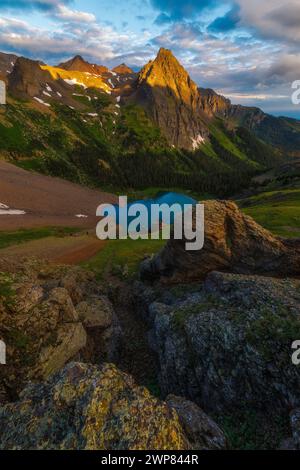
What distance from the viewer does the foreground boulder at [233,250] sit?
33.7m

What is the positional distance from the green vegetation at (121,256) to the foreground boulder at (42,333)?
1922 cm

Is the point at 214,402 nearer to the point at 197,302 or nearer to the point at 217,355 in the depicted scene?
the point at 217,355

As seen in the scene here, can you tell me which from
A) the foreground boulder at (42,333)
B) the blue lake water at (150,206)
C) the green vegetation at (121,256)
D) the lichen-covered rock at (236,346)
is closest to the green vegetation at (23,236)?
the green vegetation at (121,256)

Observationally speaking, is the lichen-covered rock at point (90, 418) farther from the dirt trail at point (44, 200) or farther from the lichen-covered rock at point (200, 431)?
the dirt trail at point (44, 200)

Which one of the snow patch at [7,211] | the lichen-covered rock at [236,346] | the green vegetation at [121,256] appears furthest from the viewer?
the snow patch at [7,211]

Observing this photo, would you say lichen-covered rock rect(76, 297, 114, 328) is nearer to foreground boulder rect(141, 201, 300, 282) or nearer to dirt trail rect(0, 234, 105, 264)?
foreground boulder rect(141, 201, 300, 282)

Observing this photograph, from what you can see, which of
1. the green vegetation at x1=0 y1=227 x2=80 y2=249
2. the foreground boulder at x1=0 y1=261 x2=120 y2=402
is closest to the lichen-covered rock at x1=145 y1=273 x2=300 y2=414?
the foreground boulder at x1=0 y1=261 x2=120 y2=402

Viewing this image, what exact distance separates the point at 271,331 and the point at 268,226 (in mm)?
51185

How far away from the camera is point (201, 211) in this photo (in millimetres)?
34625

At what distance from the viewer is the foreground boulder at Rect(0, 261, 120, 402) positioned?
71.6ft
